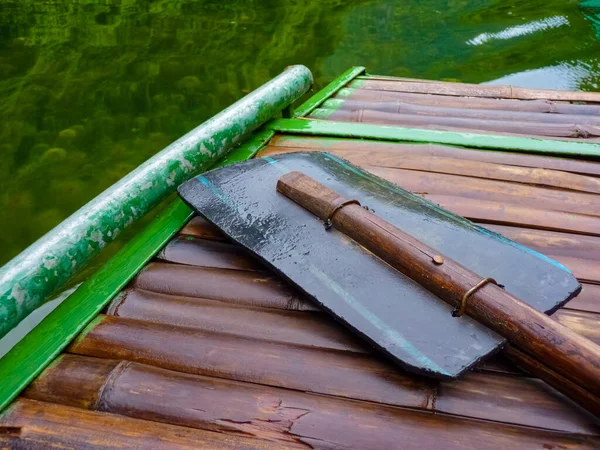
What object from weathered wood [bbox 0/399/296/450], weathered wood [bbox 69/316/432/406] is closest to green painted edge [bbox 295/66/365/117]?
weathered wood [bbox 69/316/432/406]

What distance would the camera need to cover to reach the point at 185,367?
130 cm

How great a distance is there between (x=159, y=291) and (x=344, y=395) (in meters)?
0.67

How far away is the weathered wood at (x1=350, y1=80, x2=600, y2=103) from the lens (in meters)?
3.31

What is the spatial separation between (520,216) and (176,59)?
502 cm

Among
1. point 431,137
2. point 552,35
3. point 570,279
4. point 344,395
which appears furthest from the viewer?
point 552,35

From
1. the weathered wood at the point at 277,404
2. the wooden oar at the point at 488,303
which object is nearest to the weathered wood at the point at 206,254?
the wooden oar at the point at 488,303

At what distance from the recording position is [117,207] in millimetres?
1725

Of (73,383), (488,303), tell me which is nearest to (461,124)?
(488,303)

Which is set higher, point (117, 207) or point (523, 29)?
point (523, 29)

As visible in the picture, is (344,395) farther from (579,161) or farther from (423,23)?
(423,23)

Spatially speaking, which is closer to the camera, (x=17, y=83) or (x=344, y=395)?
(x=344, y=395)

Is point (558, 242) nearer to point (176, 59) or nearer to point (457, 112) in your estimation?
point (457, 112)

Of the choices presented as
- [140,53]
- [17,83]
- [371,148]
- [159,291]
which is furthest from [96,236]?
[140,53]

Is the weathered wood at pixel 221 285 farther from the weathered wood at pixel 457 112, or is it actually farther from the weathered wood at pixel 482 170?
the weathered wood at pixel 457 112
